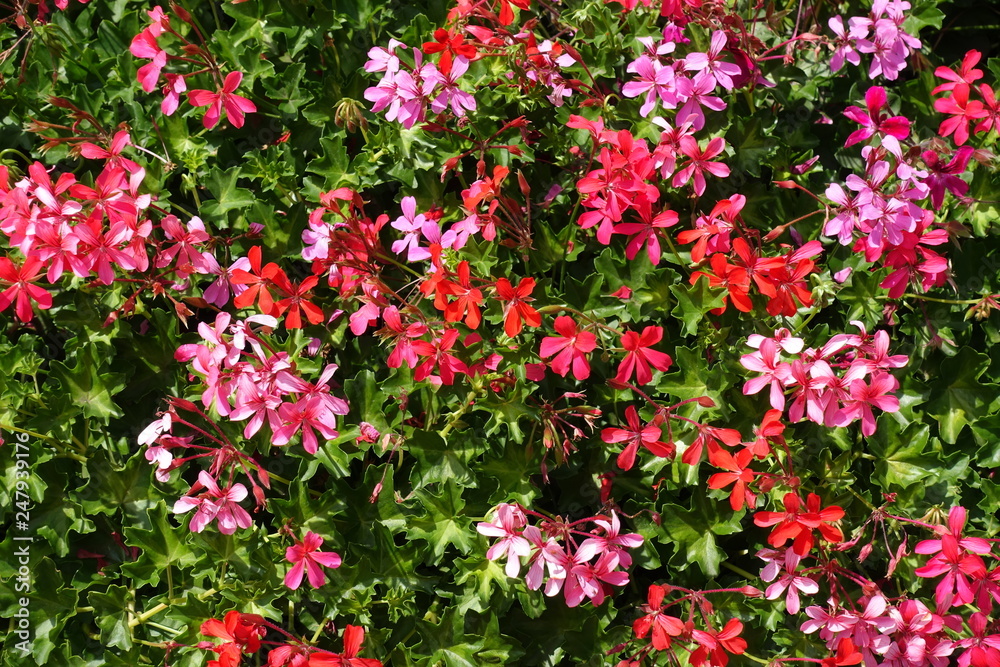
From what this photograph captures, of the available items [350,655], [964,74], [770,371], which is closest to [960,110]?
[964,74]

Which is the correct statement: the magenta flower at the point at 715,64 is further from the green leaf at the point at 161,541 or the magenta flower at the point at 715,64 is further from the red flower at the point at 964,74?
the green leaf at the point at 161,541

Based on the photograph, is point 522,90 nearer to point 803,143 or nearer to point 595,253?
point 595,253

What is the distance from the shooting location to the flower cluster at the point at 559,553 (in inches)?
71.2

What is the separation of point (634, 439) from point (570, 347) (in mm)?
269

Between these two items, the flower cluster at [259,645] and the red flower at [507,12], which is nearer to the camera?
the flower cluster at [259,645]

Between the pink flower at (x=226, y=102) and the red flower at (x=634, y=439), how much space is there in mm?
1238

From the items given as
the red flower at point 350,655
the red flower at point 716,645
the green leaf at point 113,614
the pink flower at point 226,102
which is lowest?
the green leaf at point 113,614

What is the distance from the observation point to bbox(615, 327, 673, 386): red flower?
1863 millimetres

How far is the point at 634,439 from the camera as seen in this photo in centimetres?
192

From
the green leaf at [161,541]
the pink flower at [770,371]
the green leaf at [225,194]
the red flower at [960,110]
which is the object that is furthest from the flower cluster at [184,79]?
the red flower at [960,110]

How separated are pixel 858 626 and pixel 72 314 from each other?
2123mm

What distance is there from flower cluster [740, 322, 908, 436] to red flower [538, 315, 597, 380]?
A: 368 millimetres

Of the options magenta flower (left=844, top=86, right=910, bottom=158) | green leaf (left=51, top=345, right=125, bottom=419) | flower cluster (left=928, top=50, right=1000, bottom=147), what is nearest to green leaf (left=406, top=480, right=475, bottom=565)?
green leaf (left=51, top=345, right=125, bottom=419)

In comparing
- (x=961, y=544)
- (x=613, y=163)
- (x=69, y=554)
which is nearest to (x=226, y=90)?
(x=613, y=163)
